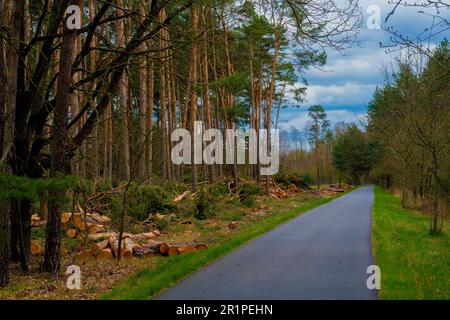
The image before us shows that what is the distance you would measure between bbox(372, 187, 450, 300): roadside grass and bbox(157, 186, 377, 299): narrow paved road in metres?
0.35

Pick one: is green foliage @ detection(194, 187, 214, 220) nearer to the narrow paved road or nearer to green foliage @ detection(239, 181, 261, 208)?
the narrow paved road

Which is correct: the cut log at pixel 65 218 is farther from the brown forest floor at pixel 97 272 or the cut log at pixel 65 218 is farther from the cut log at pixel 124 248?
the cut log at pixel 124 248

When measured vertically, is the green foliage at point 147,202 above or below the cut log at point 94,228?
above

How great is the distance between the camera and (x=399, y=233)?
1636 centimetres

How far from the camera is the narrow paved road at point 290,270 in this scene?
298 inches

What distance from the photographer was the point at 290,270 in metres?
9.30

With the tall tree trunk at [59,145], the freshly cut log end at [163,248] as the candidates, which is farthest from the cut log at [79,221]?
the tall tree trunk at [59,145]

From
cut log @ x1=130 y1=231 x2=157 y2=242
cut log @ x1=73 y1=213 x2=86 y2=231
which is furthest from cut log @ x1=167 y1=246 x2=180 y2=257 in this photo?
cut log @ x1=73 y1=213 x2=86 y2=231

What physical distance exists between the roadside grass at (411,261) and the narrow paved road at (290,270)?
35 centimetres

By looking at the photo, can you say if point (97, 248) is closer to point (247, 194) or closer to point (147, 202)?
point (147, 202)

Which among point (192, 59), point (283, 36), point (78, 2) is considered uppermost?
point (283, 36)

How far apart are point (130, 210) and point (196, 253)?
16.0 ft
